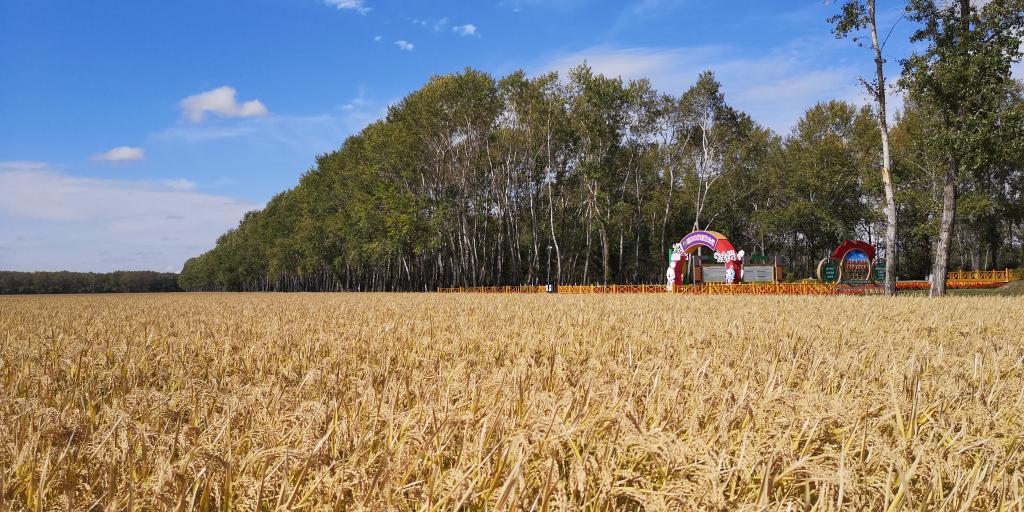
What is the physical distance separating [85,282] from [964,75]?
145 meters

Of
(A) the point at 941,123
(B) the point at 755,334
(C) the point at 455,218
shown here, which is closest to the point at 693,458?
(B) the point at 755,334

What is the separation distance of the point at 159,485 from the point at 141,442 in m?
0.76

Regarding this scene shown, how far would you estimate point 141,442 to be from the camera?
237 centimetres

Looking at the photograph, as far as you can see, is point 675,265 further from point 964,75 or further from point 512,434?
point 512,434

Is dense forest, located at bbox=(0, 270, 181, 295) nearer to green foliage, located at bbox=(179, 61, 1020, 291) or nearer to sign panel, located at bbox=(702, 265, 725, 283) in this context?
green foliage, located at bbox=(179, 61, 1020, 291)

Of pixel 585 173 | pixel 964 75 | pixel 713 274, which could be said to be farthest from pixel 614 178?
pixel 964 75

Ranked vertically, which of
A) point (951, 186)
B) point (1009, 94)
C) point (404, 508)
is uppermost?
point (1009, 94)

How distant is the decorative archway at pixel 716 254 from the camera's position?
A: 115 feet

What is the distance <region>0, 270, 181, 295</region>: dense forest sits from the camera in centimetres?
10906

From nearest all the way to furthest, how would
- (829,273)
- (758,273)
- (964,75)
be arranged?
(964,75)
(829,273)
(758,273)

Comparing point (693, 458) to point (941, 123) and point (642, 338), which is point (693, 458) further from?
point (941, 123)

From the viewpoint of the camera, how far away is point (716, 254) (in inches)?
1427

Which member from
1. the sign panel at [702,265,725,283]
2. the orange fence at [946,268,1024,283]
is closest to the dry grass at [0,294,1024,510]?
the sign panel at [702,265,725,283]

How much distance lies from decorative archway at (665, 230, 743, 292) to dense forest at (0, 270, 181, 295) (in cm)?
10988
